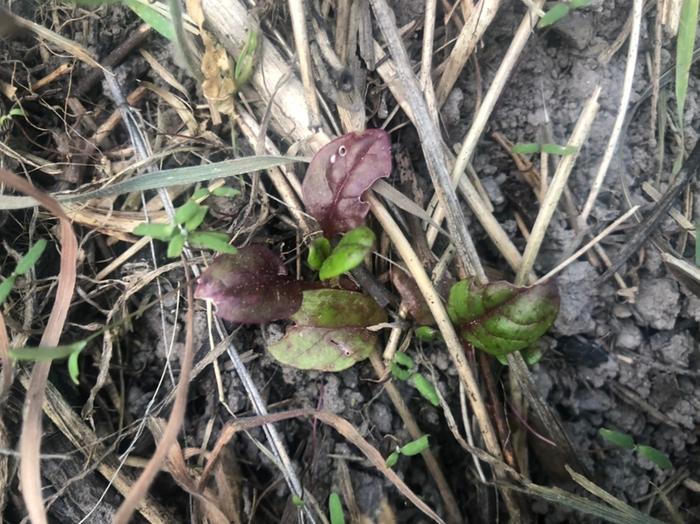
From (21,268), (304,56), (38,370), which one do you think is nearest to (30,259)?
(21,268)

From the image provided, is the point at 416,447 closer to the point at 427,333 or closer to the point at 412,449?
the point at 412,449

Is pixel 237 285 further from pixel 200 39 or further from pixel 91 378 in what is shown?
pixel 200 39

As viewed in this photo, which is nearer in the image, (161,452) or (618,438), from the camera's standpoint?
(161,452)

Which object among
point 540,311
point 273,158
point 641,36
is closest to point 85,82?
point 273,158

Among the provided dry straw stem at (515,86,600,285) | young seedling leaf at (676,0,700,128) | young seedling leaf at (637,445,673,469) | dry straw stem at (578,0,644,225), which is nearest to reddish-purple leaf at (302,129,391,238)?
dry straw stem at (515,86,600,285)

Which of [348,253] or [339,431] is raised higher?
[348,253]

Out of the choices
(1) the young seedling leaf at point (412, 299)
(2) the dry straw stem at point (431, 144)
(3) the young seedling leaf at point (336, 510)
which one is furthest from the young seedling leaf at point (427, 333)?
(3) the young seedling leaf at point (336, 510)
